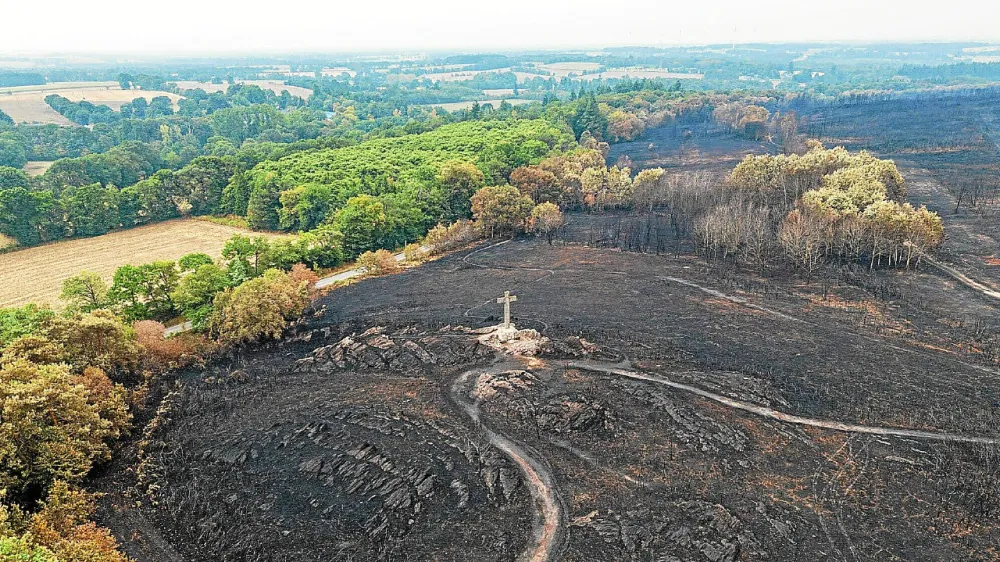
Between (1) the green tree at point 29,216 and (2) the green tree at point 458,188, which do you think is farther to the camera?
(2) the green tree at point 458,188

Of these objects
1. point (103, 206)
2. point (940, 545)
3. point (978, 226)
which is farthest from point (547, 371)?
point (103, 206)

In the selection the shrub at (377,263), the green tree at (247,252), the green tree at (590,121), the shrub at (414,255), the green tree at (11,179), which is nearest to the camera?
the green tree at (247,252)

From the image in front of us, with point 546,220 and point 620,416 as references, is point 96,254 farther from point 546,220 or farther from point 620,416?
point 620,416

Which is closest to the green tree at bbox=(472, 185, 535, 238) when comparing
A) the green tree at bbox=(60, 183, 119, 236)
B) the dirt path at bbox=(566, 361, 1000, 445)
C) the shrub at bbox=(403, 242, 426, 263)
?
the shrub at bbox=(403, 242, 426, 263)

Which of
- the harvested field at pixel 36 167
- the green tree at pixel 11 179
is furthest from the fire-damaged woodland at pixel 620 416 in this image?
the harvested field at pixel 36 167

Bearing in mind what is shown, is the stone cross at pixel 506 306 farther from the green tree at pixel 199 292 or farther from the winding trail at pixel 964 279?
the winding trail at pixel 964 279

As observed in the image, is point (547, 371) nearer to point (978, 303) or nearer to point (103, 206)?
point (978, 303)

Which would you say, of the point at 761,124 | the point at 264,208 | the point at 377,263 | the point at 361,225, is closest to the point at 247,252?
the point at 377,263
